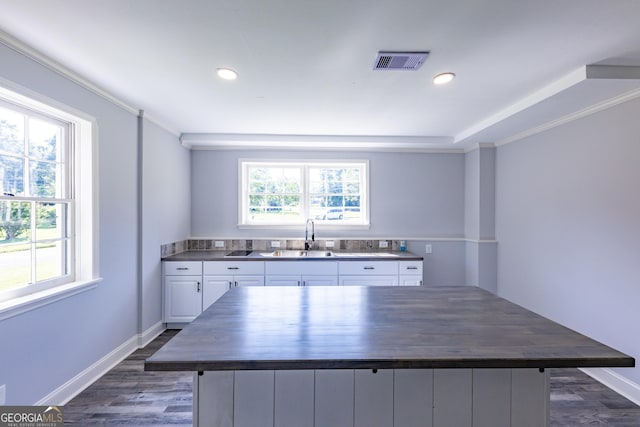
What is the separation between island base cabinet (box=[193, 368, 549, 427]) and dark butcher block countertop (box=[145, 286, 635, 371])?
173 millimetres

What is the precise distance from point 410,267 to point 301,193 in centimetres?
180

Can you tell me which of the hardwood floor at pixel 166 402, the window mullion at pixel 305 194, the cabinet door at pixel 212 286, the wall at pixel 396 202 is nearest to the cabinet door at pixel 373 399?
the hardwood floor at pixel 166 402

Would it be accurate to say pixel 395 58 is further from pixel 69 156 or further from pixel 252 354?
pixel 69 156

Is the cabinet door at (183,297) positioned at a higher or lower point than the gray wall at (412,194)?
lower

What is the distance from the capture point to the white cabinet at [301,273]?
329cm

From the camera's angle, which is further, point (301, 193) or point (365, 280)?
point (301, 193)

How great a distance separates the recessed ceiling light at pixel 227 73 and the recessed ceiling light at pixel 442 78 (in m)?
1.47

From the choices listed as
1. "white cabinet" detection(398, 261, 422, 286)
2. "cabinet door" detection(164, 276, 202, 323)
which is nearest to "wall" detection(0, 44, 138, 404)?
"cabinet door" detection(164, 276, 202, 323)

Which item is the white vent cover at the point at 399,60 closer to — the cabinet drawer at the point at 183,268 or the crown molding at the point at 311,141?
the crown molding at the point at 311,141

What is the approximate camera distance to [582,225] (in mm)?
2506

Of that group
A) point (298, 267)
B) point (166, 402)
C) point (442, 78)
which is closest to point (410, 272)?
point (298, 267)

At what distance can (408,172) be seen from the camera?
13.4 ft

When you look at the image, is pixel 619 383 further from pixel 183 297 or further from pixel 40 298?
pixel 40 298

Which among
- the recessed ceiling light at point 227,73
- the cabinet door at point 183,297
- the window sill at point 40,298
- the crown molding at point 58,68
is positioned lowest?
the cabinet door at point 183,297
